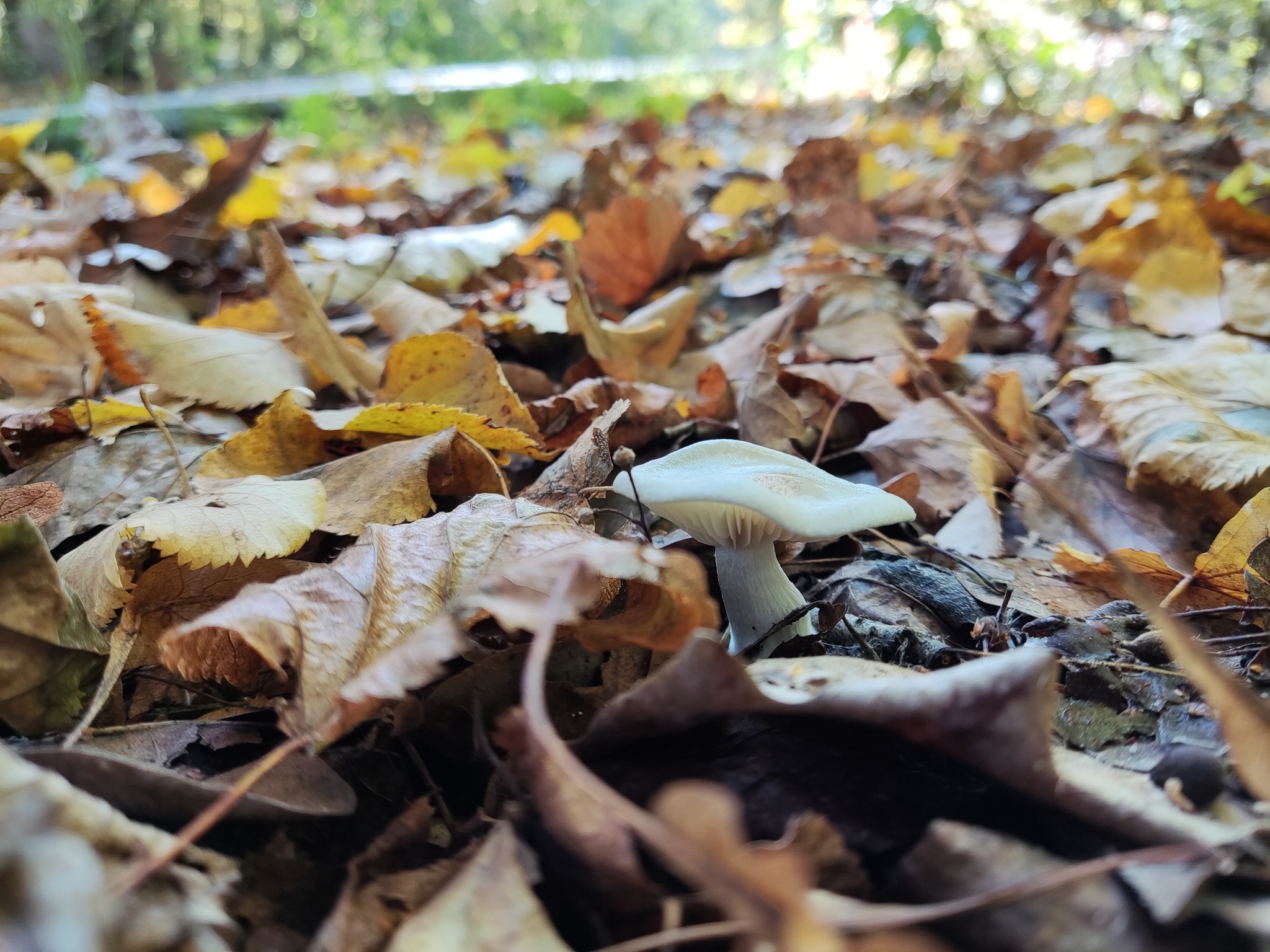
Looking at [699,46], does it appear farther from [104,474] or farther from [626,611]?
[626,611]

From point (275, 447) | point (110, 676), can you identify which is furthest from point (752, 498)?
point (275, 447)

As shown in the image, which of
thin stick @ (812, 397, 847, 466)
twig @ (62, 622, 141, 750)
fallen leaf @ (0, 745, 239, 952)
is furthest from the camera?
thin stick @ (812, 397, 847, 466)

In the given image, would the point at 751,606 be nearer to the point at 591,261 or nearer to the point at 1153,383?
the point at 1153,383

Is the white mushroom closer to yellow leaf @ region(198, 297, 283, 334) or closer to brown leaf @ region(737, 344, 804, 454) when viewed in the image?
brown leaf @ region(737, 344, 804, 454)

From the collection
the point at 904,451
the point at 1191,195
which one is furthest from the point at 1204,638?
the point at 1191,195

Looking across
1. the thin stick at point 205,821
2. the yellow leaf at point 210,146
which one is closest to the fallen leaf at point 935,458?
the thin stick at point 205,821

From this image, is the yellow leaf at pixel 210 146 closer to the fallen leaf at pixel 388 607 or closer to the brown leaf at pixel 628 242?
the brown leaf at pixel 628 242

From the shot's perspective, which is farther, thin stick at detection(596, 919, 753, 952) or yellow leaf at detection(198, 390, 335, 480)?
yellow leaf at detection(198, 390, 335, 480)

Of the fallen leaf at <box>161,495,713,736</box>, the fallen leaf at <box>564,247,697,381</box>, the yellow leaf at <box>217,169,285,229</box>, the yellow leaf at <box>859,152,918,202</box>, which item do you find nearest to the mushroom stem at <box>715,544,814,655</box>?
the fallen leaf at <box>161,495,713,736</box>
